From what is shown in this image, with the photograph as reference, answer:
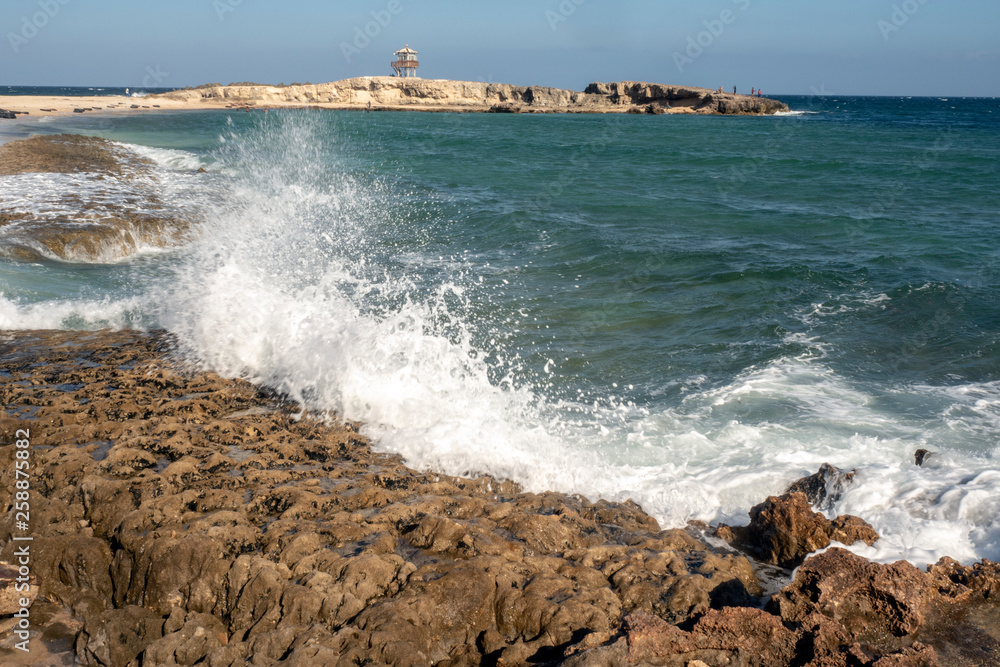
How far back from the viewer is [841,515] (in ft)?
13.5

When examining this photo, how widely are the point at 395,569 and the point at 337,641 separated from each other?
479 millimetres

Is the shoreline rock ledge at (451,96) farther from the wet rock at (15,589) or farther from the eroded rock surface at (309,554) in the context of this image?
the wet rock at (15,589)

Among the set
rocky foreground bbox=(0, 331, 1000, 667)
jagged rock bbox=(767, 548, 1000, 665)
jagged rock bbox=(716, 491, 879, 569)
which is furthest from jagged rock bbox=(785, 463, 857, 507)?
jagged rock bbox=(767, 548, 1000, 665)

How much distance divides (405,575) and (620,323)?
226 inches

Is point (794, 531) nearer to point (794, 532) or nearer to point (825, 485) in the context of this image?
point (794, 532)

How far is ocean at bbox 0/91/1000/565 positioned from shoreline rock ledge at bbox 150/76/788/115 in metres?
59.9

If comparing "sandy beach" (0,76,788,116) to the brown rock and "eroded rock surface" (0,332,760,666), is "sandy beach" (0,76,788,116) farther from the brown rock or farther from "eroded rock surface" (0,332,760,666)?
"eroded rock surface" (0,332,760,666)

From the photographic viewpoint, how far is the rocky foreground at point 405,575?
284 centimetres

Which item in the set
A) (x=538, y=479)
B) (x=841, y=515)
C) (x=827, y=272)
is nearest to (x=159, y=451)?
(x=538, y=479)

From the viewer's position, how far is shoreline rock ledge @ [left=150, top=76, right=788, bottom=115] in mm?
74062

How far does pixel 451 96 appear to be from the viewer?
8050 cm

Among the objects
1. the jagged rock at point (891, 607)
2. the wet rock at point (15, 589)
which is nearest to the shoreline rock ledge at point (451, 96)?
the jagged rock at point (891, 607)

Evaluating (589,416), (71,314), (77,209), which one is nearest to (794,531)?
(589,416)

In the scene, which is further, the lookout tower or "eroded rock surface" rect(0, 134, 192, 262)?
the lookout tower
